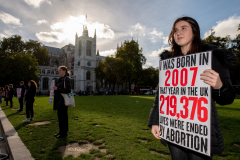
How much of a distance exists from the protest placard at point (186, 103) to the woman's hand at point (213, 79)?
1.8 inches

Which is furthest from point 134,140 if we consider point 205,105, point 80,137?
point 205,105

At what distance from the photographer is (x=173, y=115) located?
1438 mm

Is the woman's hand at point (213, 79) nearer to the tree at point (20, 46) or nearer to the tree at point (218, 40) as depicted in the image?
the tree at point (218, 40)

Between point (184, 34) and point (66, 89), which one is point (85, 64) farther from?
point (184, 34)

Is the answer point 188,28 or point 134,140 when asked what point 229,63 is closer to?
point 188,28

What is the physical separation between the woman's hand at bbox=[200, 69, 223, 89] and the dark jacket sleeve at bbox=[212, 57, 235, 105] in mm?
47

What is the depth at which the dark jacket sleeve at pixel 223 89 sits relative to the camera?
1.18m

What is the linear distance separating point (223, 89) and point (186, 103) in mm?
317

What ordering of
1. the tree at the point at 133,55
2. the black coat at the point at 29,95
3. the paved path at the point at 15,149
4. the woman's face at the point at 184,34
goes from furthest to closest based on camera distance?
the tree at the point at 133,55 < the black coat at the point at 29,95 < the paved path at the point at 15,149 < the woman's face at the point at 184,34

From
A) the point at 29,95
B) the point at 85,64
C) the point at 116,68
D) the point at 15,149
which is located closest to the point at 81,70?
the point at 85,64

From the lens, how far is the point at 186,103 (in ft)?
4.43

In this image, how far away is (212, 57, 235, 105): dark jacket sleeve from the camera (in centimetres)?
118

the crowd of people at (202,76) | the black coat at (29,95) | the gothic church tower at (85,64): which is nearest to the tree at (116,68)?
the gothic church tower at (85,64)

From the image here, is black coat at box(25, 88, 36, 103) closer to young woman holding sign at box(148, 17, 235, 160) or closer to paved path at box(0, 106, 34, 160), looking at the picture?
paved path at box(0, 106, 34, 160)
